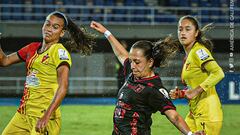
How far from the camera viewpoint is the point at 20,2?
22.6m

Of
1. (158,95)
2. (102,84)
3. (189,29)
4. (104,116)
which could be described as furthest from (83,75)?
(158,95)

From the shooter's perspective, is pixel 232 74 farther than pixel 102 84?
No

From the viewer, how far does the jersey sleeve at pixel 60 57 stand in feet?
18.1

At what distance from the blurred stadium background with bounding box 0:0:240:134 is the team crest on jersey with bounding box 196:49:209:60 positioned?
849 cm

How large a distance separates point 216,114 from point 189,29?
3.20 ft

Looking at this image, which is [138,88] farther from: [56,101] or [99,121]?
[99,121]

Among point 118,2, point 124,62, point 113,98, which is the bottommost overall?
point 113,98

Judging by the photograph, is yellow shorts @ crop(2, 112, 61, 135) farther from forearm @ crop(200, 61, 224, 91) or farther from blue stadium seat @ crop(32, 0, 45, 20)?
blue stadium seat @ crop(32, 0, 45, 20)

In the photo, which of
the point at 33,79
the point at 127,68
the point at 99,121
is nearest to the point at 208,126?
the point at 127,68

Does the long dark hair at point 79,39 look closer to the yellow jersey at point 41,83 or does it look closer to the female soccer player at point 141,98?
the yellow jersey at point 41,83

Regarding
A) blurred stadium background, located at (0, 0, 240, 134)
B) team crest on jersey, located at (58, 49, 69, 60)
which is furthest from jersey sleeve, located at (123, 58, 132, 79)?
blurred stadium background, located at (0, 0, 240, 134)

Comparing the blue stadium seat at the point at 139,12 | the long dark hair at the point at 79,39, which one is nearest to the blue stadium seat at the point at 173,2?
the blue stadium seat at the point at 139,12

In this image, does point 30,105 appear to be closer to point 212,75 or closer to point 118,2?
point 212,75

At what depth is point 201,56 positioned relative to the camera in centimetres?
624
